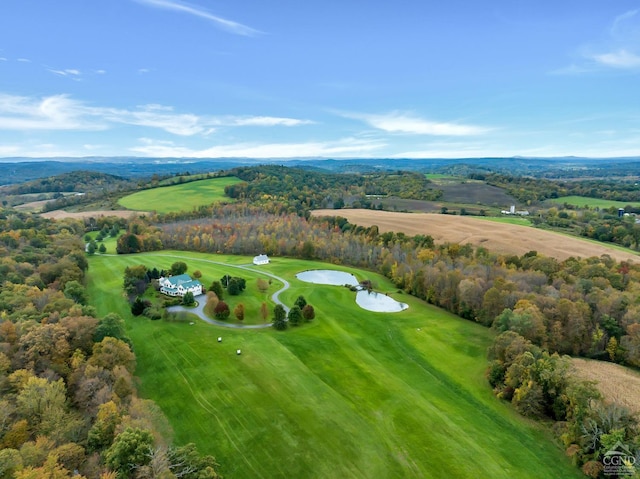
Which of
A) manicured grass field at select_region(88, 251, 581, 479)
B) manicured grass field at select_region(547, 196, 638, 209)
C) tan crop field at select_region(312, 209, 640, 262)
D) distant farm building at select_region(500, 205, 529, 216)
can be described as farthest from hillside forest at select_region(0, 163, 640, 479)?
manicured grass field at select_region(547, 196, 638, 209)

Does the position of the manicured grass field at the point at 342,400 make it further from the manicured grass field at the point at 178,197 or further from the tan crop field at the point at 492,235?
the manicured grass field at the point at 178,197

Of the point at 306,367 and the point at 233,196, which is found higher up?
the point at 233,196

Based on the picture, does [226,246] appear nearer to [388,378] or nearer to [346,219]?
[346,219]

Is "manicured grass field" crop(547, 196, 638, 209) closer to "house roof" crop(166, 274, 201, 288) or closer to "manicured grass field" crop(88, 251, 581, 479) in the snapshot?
"manicured grass field" crop(88, 251, 581, 479)

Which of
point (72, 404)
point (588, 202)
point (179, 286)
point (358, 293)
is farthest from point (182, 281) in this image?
point (588, 202)

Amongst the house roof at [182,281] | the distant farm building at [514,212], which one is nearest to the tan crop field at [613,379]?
the house roof at [182,281]

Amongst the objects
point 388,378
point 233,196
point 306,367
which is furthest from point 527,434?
point 233,196
